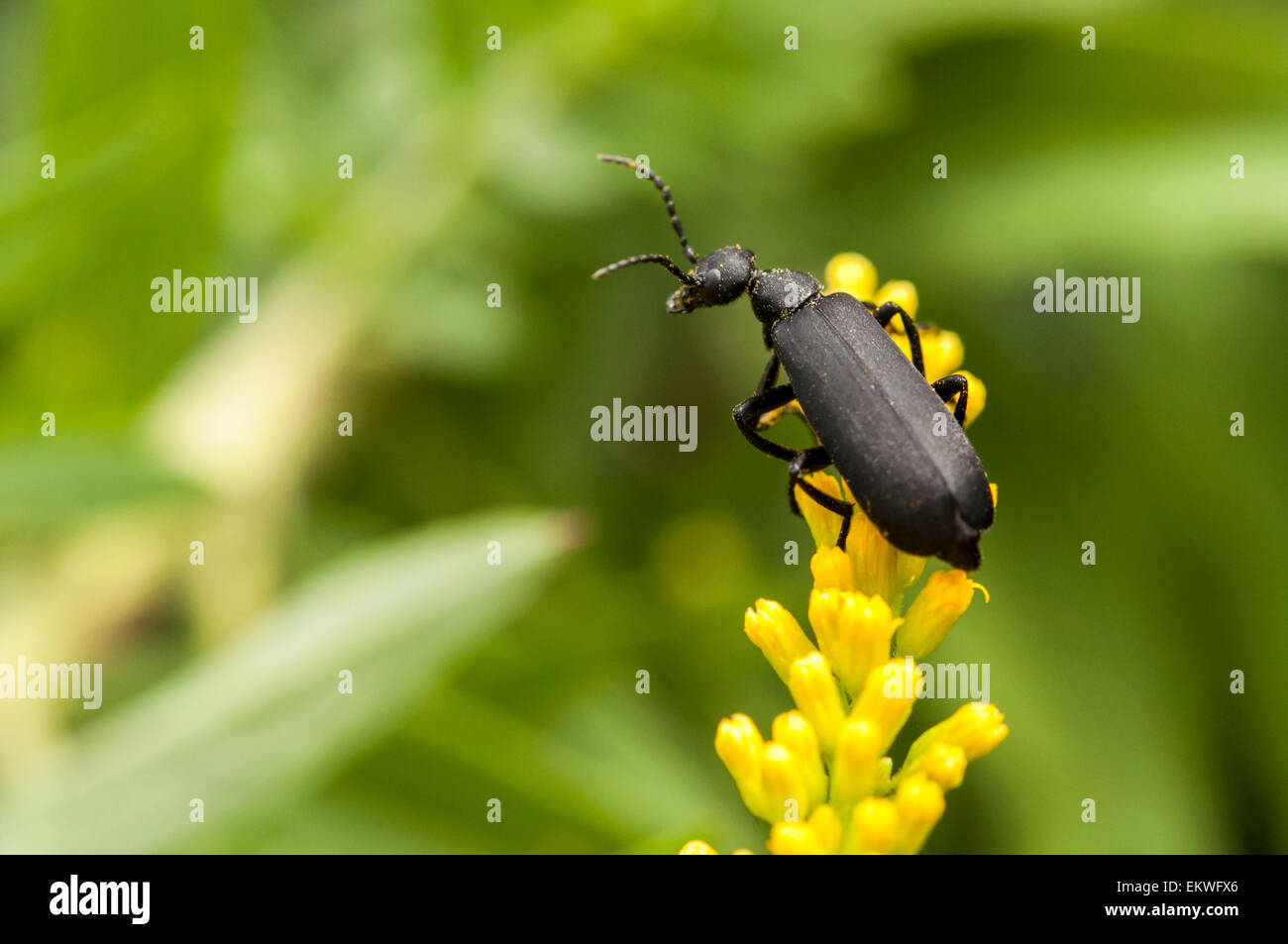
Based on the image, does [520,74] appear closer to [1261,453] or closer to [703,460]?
[703,460]

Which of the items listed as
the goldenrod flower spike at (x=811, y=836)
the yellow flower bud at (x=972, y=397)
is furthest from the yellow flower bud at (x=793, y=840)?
the yellow flower bud at (x=972, y=397)

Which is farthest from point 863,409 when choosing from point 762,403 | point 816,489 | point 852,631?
point 852,631

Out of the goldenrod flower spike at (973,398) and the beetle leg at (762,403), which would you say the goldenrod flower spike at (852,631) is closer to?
the goldenrod flower spike at (973,398)

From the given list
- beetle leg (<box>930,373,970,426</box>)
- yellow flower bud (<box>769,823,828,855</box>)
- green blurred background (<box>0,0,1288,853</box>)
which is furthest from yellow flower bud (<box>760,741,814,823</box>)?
green blurred background (<box>0,0,1288,853</box>)

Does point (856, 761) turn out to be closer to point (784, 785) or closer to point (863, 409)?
point (784, 785)

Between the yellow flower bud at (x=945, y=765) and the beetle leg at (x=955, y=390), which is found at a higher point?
the beetle leg at (x=955, y=390)

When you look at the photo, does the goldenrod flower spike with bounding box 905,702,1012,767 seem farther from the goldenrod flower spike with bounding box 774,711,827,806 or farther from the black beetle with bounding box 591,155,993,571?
the black beetle with bounding box 591,155,993,571
